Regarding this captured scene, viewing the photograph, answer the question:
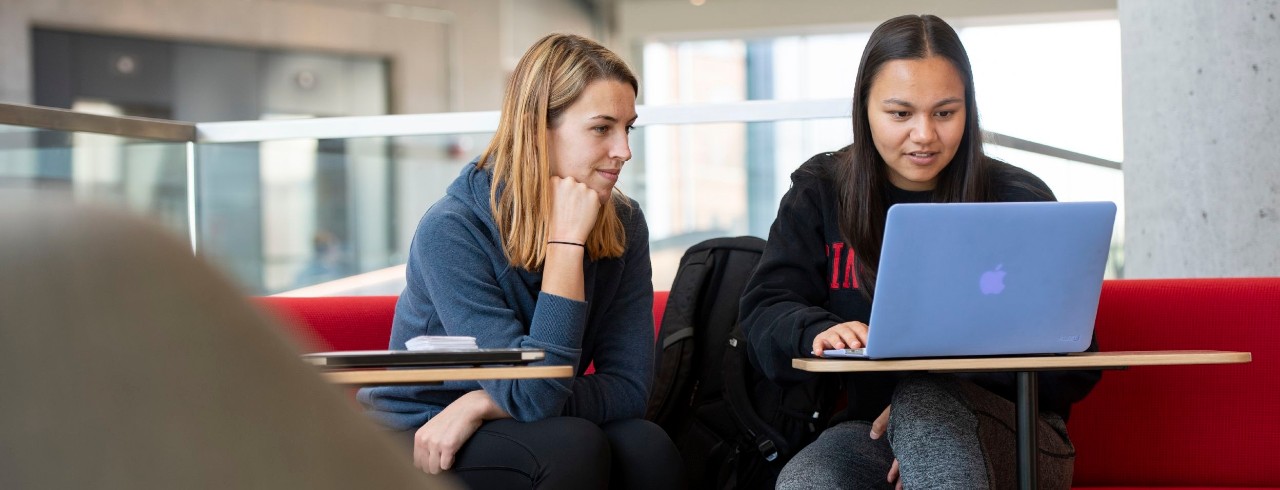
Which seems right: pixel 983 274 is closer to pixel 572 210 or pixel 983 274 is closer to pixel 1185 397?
pixel 572 210

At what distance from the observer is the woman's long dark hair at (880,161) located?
6.82 feet

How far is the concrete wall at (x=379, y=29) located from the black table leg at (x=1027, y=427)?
7873 mm

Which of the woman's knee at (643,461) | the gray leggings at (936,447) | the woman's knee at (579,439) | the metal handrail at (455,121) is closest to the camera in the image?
the gray leggings at (936,447)

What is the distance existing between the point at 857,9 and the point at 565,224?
10102mm

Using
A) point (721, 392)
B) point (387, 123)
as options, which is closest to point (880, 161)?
point (721, 392)

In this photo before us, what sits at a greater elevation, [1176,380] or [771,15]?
[771,15]

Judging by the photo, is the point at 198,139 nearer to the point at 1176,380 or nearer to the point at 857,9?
the point at 1176,380

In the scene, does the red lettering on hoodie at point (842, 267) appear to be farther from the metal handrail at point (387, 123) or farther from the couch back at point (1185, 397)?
the metal handrail at point (387, 123)

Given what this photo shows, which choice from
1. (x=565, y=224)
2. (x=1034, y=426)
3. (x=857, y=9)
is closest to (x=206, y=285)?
(x=1034, y=426)

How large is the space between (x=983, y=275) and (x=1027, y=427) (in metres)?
0.26

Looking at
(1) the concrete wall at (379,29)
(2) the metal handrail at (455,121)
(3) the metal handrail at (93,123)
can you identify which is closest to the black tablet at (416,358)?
(2) the metal handrail at (455,121)

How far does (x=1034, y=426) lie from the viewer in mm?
1700

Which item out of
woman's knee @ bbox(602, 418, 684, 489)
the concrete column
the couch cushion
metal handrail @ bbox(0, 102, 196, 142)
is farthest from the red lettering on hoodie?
metal handrail @ bbox(0, 102, 196, 142)

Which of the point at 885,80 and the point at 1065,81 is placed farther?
the point at 1065,81
